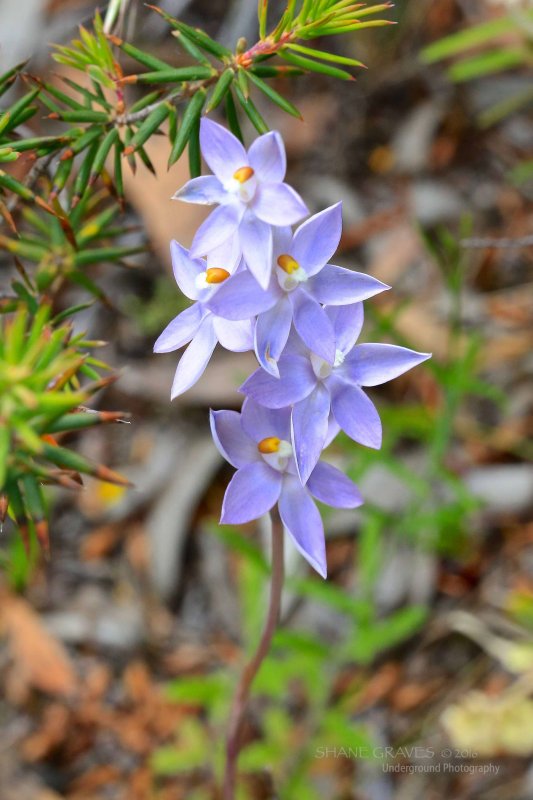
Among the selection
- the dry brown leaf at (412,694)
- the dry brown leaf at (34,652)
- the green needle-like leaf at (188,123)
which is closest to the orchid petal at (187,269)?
the green needle-like leaf at (188,123)

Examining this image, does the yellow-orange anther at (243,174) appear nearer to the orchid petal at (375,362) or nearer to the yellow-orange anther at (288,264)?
the yellow-orange anther at (288,264)

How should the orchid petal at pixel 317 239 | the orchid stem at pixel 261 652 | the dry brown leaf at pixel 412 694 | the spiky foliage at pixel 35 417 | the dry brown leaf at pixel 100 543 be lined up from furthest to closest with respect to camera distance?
1. the dry brown leaf at pixel 100 543
2. the dry brown leaf at pixel 412 694
3. the orchid stem at pixel 261 652
4. the orchid petal at pixel 317 239
5. the spiky foliage at pixel 35 417

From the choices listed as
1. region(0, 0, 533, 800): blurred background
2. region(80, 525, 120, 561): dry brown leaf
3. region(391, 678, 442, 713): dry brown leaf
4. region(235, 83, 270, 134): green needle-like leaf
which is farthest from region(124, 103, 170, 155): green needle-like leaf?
region(80, 525, 120, 561): dry brown leaf

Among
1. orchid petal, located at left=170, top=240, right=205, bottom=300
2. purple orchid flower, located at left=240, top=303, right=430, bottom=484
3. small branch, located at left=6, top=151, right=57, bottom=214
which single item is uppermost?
small branch, located at left=6, top=151, right=57, bottom=214

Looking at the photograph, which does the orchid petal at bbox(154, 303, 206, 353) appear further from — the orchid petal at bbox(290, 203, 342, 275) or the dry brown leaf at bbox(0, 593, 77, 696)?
the dry brown leaf at bbox(0, 593, 77, 696)

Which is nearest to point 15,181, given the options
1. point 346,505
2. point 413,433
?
point 346,505

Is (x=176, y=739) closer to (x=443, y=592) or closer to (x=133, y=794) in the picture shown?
(x=133, y=794)
